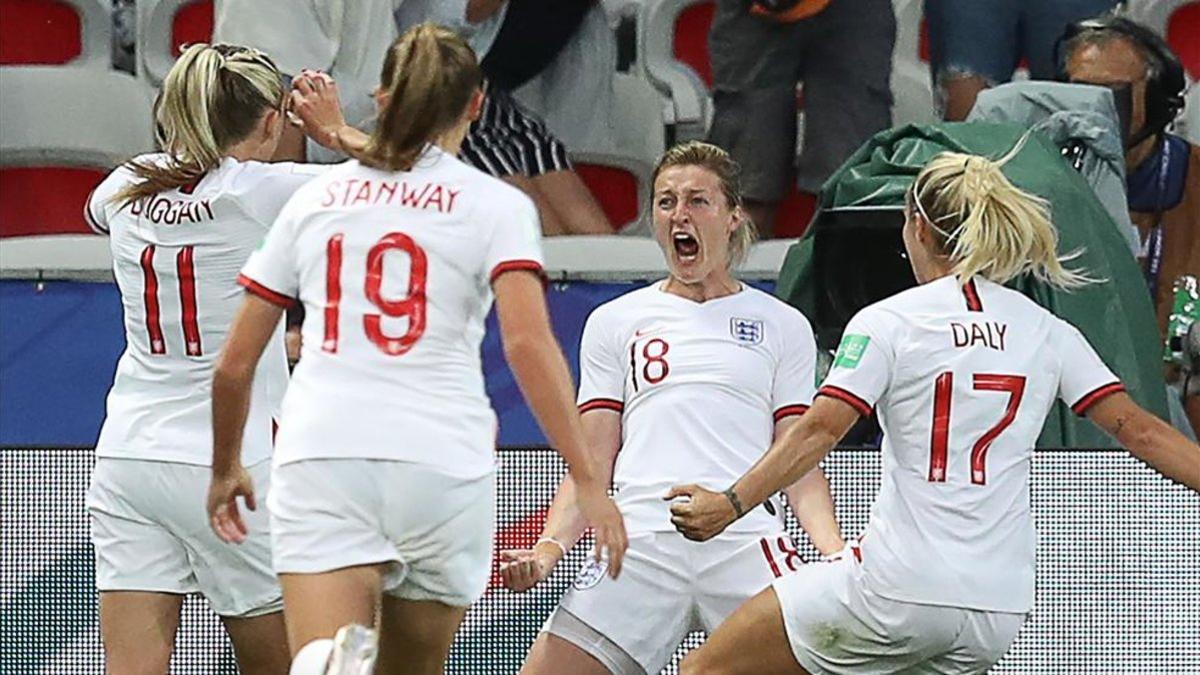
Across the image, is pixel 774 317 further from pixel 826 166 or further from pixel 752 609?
pixel 826 166

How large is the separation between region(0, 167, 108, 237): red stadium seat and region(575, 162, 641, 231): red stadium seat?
1.57m

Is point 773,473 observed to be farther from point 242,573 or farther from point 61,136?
point 61,136

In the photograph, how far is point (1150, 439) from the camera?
16.6 feet

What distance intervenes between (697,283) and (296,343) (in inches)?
44.8

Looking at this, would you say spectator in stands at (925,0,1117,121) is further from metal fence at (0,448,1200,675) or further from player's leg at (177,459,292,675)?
player's leg at (177,459,292,675)

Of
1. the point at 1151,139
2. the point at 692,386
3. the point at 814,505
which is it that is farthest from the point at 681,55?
the point at 814,505

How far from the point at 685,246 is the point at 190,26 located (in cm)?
302

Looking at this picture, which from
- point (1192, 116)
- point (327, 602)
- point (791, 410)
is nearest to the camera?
point (327, 602)

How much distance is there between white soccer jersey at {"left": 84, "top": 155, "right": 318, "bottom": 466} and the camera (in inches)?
207

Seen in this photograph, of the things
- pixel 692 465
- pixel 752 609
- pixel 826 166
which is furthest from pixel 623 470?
pixel 826 166

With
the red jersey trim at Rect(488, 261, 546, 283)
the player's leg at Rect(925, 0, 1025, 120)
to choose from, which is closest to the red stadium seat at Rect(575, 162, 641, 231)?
the player's leg at Rect(925, 0, 1025, 120)

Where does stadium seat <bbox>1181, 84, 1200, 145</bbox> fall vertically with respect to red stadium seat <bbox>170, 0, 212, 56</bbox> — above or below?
above

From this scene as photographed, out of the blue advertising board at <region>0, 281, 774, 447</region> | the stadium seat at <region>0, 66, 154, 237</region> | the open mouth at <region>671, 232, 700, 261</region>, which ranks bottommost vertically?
the blue advertising board at <region>0, 281, 774, 447</region>

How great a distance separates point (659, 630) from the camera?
18.1ft
